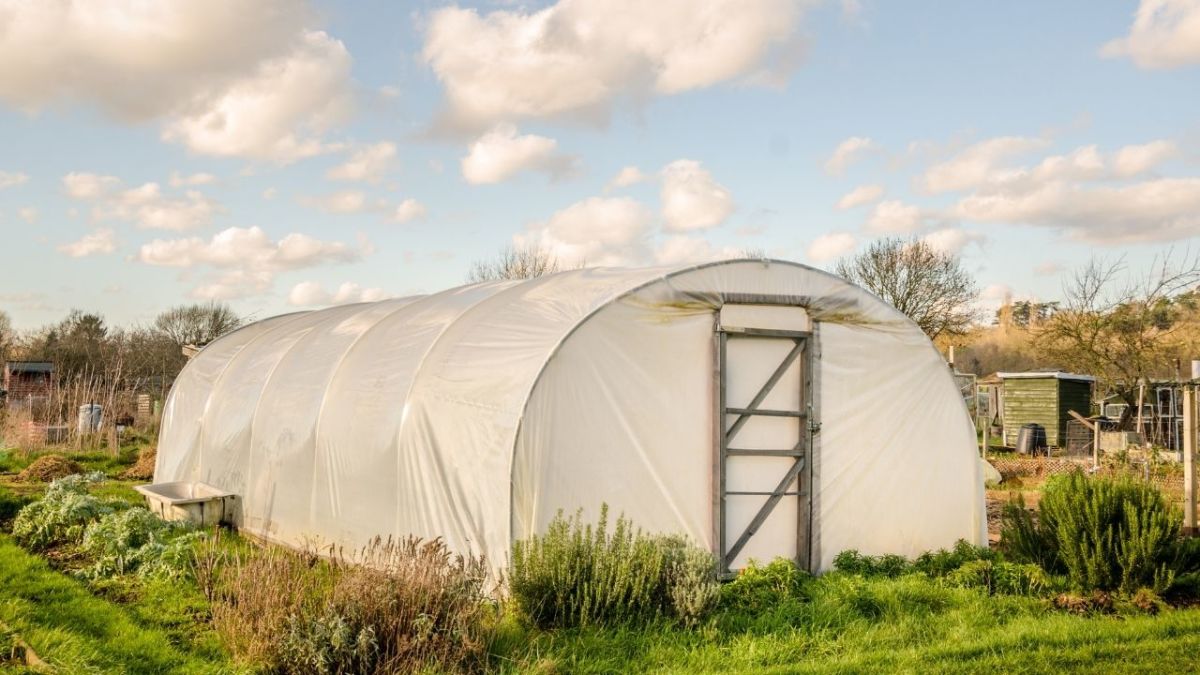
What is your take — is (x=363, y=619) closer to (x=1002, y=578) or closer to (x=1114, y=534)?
(x=1002, y=578)

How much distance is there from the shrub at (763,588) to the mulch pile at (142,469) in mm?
10481

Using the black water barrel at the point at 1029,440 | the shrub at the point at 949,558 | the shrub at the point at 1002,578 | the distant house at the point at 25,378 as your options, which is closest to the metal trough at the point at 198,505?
the shrub at the point at 949,558

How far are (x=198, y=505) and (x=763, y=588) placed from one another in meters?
6.10

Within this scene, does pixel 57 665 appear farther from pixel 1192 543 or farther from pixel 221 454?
pixel 1192 543

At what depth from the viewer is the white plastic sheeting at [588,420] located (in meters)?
6.98

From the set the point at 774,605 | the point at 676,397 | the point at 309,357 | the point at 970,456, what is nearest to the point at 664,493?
the point at 676,397

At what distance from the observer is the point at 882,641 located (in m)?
5.98

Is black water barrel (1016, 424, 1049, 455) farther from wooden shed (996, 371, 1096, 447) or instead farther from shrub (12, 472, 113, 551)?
shrub (12, 472, 113, 551)

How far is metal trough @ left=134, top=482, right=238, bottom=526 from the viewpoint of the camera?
9531mm

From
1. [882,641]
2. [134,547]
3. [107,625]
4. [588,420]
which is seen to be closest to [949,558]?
[882,641]

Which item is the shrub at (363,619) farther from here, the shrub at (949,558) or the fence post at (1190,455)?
the fence post at (1190,455)

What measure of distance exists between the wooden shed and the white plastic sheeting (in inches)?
703

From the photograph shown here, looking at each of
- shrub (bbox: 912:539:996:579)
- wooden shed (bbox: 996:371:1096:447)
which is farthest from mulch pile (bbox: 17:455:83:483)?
wooden shed (bbox: 996:371:1096:447)

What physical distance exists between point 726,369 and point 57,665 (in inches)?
198
